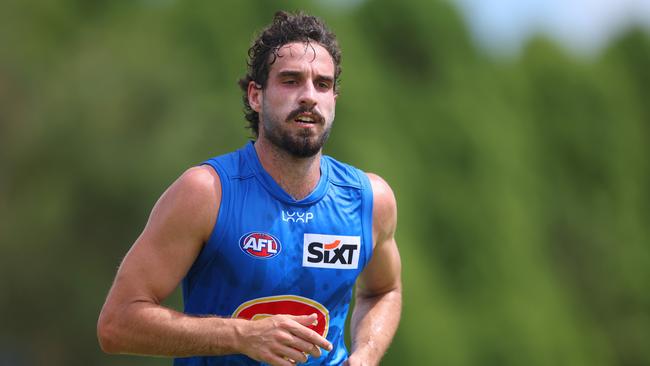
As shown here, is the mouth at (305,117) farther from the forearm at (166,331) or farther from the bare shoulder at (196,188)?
the forearm at (166,331)

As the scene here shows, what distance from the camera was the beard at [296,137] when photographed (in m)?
5.72

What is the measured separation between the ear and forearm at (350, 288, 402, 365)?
1411mm

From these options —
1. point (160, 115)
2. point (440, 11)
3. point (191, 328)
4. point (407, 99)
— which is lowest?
point (191, 328)

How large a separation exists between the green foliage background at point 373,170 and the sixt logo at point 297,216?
13.7 m

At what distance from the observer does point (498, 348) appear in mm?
21203

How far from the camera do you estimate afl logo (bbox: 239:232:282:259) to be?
5.61 metres

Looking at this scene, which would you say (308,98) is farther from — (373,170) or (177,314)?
(373,170)

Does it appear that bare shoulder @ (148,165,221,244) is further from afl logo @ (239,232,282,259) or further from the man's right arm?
afl logo @ (239,232,282,259)

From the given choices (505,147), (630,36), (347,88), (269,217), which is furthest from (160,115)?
(269,217)

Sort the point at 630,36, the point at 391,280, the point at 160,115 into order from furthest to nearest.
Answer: the point at 630,36, the point at 160,115, the point at 391,280

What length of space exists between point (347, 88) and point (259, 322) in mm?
16534

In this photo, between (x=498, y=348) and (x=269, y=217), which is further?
(x=498, y=348)

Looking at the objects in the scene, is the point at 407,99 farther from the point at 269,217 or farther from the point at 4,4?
the point at 269,217

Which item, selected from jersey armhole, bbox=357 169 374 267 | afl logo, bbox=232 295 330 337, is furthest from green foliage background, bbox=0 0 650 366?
afl logo, bbox=232 295 330 337
